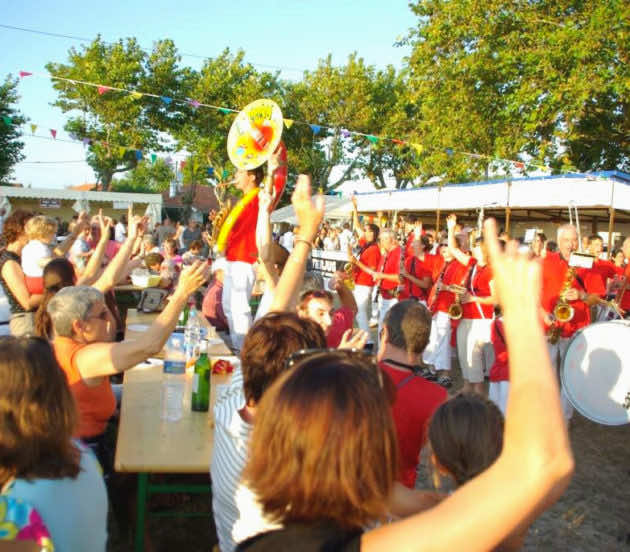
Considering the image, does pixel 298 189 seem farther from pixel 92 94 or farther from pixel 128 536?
pixel 92 94

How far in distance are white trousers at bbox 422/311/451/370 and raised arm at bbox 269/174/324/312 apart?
4.74 m

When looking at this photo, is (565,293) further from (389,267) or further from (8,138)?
(8,138)

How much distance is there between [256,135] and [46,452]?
12.9ft

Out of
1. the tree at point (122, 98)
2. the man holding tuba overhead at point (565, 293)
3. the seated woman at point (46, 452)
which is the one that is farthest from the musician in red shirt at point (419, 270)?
the tree at point (122, 98)

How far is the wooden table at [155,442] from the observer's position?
274cm

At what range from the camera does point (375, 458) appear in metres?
1.22

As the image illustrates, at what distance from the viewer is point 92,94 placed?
29969mm

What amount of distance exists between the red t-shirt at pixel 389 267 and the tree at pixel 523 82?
8.29 metres

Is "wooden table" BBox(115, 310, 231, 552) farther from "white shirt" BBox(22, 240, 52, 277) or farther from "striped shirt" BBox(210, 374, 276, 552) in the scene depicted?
"white shirt" BBox(22, 240, 52, 277)

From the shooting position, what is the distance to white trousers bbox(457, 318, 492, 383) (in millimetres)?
6277

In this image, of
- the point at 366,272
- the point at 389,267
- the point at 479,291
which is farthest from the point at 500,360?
the point at 366,272

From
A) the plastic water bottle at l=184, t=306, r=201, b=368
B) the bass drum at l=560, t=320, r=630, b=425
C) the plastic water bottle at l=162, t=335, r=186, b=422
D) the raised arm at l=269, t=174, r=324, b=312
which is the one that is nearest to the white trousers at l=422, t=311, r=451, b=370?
the bass drum at l=560, t=320, r=630, b=425

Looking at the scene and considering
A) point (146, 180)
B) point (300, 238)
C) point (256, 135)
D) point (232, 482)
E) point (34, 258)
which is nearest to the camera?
point (232, 482)

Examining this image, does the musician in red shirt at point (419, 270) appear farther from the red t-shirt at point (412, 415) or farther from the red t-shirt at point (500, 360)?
the red t-shirt at point (412, 415)
